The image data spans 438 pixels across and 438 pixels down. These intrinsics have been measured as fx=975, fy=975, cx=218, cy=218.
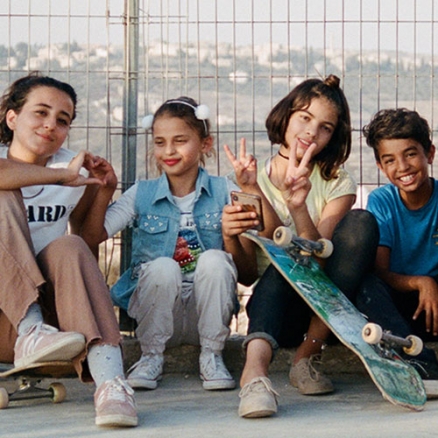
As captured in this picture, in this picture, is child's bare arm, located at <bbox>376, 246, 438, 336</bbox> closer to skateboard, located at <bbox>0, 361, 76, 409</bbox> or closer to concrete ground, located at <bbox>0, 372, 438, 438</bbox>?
concrete ground, located at <bbox>0, 372, 438, 438</bbox>

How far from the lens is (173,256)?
4.19m

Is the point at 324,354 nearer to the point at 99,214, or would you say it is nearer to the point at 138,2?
the point at 99,214

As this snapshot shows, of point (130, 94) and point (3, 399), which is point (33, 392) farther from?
point (130, 94)

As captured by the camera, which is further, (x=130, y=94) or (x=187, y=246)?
(x=130, y=94)

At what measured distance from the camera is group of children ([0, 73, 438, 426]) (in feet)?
11.0

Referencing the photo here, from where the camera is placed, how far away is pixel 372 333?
131 inches

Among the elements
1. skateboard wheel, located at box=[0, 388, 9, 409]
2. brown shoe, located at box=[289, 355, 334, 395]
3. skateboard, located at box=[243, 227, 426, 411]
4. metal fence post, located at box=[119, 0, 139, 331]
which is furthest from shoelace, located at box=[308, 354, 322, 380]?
metal fence post, located at box=[119, 0, 139, 331]

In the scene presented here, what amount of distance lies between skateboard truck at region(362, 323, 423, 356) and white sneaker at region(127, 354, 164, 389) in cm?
99

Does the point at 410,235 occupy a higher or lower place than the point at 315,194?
lower

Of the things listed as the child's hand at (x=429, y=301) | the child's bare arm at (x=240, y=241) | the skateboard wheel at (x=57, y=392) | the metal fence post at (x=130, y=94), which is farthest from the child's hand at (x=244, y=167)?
the metal fence post at (x=130, y=94)

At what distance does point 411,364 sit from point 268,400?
0.73 metres

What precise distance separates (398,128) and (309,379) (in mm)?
1142

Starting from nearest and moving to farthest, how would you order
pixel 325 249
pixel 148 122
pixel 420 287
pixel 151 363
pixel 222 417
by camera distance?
A: pixel 222 417 < pixel 325 249 < pixel 420 287 < pixel 151 363 < pixel 148 122

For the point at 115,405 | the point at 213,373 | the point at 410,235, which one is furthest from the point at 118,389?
the point at 410,235
